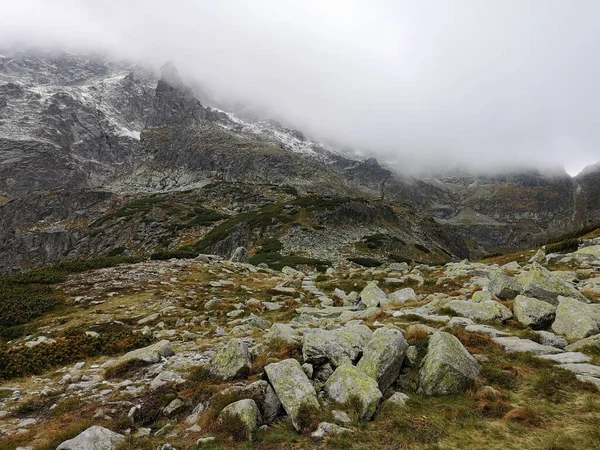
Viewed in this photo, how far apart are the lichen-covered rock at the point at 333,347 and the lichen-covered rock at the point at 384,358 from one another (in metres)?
0.61

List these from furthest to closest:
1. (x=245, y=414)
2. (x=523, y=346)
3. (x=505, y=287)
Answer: (x=505, y=287) < (x=523, y=346) < (x=245, y=414)

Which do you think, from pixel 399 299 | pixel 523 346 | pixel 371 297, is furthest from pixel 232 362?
pixel 399 299

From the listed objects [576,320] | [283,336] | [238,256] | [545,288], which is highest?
[545,288]

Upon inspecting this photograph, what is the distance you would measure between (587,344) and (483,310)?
420 centimetres

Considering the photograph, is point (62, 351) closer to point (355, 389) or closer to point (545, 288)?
point (355, 389)

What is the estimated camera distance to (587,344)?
9.88 metres

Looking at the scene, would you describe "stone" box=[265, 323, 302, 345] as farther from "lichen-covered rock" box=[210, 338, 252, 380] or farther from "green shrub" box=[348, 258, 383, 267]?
"green shrub" box=[348, 258, 383, 267]

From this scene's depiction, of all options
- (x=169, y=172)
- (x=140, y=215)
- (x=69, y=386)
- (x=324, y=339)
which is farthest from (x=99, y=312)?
(x=169, y=172)

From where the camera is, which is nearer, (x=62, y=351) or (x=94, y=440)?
(x=94, y=440)

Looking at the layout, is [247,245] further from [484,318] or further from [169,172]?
[169,172]

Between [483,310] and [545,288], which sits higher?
[545,288]

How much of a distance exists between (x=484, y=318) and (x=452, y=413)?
7089 mm

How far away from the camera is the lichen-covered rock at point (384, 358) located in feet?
29.6

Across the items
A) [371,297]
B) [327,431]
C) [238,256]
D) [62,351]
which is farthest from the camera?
[238,256]
